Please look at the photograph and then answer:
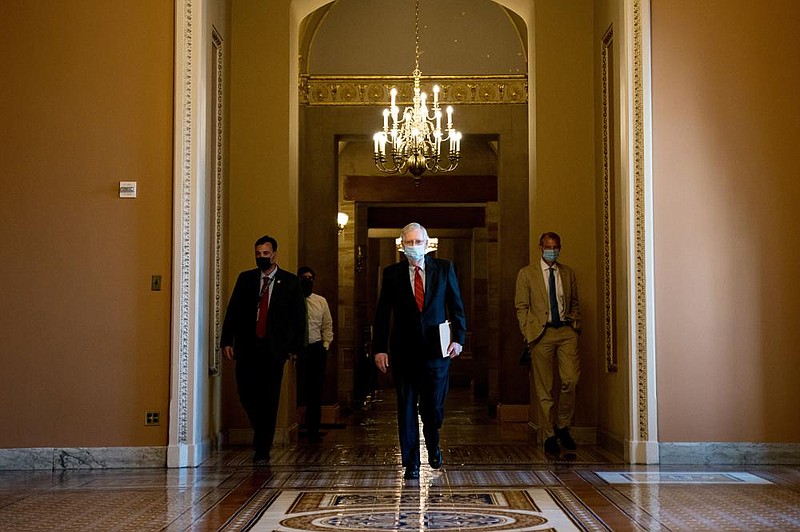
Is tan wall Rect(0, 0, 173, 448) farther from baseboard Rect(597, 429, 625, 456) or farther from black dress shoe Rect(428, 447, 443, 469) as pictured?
baseboard Rect(597, 429, 625, 456)

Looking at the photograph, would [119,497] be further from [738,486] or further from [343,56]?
[343,56]

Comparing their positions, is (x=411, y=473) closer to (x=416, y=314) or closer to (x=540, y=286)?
(x=416, y=314)

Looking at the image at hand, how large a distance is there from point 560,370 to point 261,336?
2354mm

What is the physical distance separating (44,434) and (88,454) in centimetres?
32

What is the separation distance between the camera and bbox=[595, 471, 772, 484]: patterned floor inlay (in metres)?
6.66

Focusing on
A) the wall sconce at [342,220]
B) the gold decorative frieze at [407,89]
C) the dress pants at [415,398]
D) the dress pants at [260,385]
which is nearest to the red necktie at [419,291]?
the dress pants at [415,398]

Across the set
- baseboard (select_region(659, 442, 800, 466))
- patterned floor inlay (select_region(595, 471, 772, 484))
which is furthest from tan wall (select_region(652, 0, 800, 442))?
patterned floor inlay (select_region(595, 471, 772, 484))

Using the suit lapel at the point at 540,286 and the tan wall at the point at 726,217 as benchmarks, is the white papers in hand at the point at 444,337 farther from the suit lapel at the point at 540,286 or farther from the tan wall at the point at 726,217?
the suit lapel at the point at 540,286

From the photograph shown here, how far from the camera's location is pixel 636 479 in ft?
22.3

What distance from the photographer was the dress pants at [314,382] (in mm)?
9828

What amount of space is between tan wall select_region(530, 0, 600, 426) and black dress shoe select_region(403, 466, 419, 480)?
2.82 meters

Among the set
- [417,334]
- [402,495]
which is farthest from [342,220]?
[402,495]

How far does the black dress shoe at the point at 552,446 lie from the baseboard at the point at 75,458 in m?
2.86

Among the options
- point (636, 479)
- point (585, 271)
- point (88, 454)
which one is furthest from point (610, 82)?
point (88, 454)
